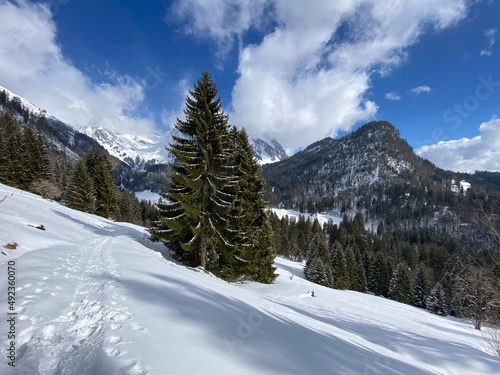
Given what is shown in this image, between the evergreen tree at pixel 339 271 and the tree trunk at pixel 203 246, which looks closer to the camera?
the tree trunk at pixel 203 246

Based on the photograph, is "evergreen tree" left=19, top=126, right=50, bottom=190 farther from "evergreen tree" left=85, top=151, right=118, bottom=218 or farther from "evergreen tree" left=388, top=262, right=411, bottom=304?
"evergreen tree" left=388, top=262, right=411, bottom=304

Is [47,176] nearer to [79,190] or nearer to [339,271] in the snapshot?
[79,190]

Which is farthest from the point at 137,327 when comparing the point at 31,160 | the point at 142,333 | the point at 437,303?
the point at 437,303

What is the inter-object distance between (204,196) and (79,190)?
2507 centimetres

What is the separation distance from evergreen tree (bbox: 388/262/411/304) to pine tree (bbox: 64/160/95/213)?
5994cm

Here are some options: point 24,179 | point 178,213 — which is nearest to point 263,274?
point 178,213

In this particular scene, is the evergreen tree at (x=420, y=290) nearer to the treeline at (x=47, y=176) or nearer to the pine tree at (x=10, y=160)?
the treeline at (x=47, y=176)

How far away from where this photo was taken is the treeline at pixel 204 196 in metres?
15.8

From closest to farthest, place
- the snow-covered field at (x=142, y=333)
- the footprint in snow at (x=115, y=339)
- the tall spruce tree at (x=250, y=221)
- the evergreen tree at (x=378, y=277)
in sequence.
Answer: the snow-covered field at (x=142, y=333)
the footprint in snow at (x=115, y=339)
the tall spruce tree at (x=250, y=221)
the evergreen tree at (x=378, y=277)

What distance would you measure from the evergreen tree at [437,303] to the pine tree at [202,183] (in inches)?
1962

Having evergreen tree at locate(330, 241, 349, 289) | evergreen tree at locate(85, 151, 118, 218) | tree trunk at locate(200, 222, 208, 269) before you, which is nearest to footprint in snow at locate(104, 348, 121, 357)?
tree trunk at locate(200, 222, 208, 269)

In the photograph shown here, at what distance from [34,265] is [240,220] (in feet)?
41.2

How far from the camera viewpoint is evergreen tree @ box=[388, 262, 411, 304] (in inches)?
2143

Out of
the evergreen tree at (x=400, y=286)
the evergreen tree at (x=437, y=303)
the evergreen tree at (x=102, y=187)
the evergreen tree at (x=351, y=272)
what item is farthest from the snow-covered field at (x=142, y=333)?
the evergreen tree at (x=400, y=286)
